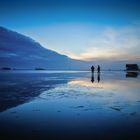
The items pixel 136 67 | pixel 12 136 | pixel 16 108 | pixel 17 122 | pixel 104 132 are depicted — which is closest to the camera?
pixel 12 136

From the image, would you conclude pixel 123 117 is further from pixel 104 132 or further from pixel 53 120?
pixel 53 120

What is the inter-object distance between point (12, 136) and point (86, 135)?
1908 mm

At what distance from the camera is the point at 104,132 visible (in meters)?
5.11

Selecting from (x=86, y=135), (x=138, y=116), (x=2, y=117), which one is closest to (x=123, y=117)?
(x=138, y=116)

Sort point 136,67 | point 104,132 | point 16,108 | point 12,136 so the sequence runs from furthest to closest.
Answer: point 136,67, point 16,108, point 104,132, point 12,136

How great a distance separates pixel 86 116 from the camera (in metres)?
6.92

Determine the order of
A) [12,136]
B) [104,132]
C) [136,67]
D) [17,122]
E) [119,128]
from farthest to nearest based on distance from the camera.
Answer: [136,67], [17,122], [119,128], [104,132], [12,136]

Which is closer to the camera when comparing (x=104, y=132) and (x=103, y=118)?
(x=104, y=132)

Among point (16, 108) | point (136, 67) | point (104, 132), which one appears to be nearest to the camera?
point (104, 132)

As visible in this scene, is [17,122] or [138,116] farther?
[138,116]

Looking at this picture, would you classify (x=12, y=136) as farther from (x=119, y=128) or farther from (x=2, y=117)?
(x=119, y=128)

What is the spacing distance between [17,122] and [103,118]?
2.98 m

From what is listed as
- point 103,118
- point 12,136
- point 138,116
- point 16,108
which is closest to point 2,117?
point 16,108

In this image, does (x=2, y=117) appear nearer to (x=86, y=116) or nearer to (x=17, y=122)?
(x=17, y=122)
